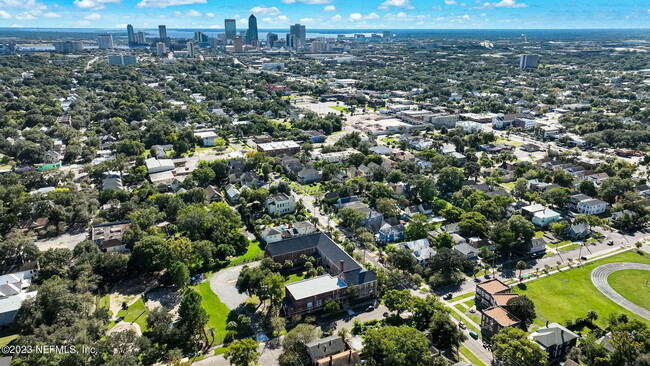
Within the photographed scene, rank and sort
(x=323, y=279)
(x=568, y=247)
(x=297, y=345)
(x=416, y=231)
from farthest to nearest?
1. (x=568, y=247)
2. (x=416, y=231)
3. (x=323, y=279)
4. (x=297, y=345)

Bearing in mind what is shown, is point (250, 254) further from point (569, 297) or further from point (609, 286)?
point (609, 286)

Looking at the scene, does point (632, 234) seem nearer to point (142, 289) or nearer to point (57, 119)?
point (142, 289)

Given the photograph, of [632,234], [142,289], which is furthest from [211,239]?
[632,234]

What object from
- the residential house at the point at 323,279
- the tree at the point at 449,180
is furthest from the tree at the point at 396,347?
the tree at the point at 449,180

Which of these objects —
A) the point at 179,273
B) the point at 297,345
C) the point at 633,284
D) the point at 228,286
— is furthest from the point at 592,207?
the point at 179,273

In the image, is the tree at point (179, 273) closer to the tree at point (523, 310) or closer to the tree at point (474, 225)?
the tree at point (523, 310)

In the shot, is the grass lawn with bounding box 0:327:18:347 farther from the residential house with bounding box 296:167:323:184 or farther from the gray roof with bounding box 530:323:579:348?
the residential house with bounding box 296:167:323:184

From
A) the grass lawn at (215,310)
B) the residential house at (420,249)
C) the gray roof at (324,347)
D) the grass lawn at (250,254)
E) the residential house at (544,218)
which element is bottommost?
Result: the grass lawn at (215,310)

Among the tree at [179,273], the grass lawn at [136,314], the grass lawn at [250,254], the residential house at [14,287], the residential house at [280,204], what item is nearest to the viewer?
the residential house at [14,287]
